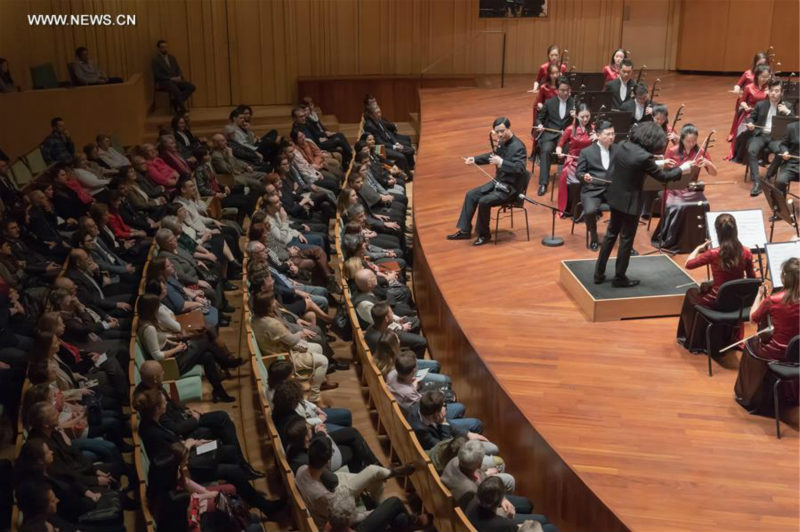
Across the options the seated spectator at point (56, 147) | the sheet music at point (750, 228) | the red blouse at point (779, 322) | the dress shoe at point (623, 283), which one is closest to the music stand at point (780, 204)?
the sheet music at point (750, 228)

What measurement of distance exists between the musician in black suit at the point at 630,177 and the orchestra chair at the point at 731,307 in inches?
28.9

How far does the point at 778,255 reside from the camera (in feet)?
15.2

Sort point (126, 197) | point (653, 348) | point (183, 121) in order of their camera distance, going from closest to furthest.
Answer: point (653, 348)
point (126, 197)
point (183, 121)

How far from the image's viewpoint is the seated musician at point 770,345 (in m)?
4.11

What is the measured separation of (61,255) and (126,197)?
944 millimetres

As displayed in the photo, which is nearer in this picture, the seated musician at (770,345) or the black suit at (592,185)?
the seated musician at (770,345)

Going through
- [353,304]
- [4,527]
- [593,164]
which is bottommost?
[4,527]

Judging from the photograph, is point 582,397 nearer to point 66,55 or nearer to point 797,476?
point 797,476

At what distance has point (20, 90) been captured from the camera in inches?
359

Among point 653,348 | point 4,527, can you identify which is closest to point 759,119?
point 653,348

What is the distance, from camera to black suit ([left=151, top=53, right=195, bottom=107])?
10.8m

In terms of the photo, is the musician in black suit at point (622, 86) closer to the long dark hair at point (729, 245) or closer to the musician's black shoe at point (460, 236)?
the musician's black shoe at point (460, 236)

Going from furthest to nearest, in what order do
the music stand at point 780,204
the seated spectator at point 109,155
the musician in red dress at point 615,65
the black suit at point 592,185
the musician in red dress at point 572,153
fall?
the musician in red dress at point 615,65 → the seated spectator at point 109,155 → the musician in red dress at point 572,153 → the black suit at point 592,185 → the music stand at point 780,204

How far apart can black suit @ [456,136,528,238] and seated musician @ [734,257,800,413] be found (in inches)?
97.8
